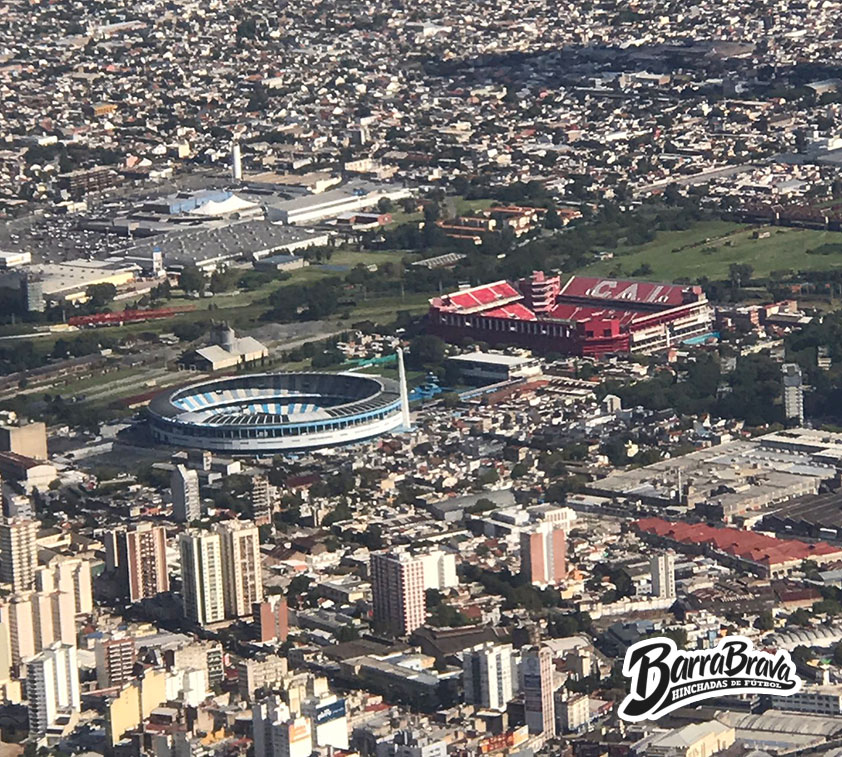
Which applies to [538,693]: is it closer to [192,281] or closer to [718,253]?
[192,281]

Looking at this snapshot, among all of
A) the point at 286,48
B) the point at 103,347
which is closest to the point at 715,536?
the point at 103,347

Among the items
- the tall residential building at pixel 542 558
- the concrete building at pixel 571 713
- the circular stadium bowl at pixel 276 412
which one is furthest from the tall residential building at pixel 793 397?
the concrete building at pixel 571 713

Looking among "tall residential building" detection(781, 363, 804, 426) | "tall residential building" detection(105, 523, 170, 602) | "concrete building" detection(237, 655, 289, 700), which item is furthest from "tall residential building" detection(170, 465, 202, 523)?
"tall residential building" detection(781, 363, 804, 426)

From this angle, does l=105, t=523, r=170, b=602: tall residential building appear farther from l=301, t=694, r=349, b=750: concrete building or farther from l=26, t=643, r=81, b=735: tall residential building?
l=301, t=694, r=349, b=750: concrete building

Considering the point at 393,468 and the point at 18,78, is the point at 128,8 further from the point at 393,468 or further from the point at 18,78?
the point at 393,468

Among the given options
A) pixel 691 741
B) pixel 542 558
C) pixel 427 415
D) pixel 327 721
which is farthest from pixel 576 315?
pixel 691 741

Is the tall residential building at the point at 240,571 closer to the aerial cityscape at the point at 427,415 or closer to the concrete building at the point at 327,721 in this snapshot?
the aerial cityscape at the point at 427,415

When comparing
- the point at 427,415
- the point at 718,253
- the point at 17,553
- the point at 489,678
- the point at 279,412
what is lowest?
the point at 718,253
